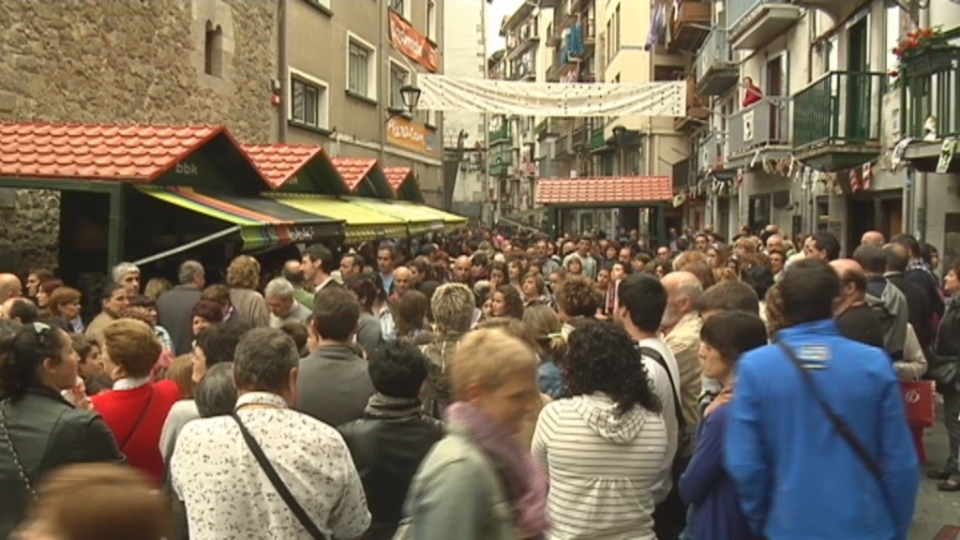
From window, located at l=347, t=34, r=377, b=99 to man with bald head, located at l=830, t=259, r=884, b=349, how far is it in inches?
766

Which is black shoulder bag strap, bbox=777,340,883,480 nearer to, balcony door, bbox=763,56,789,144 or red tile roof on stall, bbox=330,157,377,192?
red tile roof on stall, bbox=330,157,377,192

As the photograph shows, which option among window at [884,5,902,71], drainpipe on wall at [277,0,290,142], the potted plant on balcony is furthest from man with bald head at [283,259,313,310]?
drainpipe on wall at [277,0,290,142]

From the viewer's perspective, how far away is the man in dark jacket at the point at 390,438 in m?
3.84

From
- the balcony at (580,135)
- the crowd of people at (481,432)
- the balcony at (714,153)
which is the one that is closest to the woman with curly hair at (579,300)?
the crowd of people at (481,432)

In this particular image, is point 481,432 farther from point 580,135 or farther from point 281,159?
point 580,135

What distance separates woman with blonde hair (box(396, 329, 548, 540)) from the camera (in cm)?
254

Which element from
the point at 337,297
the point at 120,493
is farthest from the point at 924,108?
the point at 120,493

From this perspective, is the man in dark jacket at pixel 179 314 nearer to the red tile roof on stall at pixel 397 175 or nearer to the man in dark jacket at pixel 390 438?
the man in dark jacket at pixel 390 438

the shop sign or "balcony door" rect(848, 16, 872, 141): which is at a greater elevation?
the shop sign

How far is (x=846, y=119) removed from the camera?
53.0 ft

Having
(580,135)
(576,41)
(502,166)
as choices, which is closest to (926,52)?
(580,135)

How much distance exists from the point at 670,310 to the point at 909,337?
225 centimetres

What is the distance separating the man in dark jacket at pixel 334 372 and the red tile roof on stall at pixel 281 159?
8.57 metres

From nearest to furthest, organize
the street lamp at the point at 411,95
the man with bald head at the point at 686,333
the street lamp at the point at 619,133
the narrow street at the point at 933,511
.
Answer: the man with bald head at the point at 686,333 → the narrow street at the point at 933,511 → the street lamp at the point at 411,95 → the street lamp at the point at 619,133
